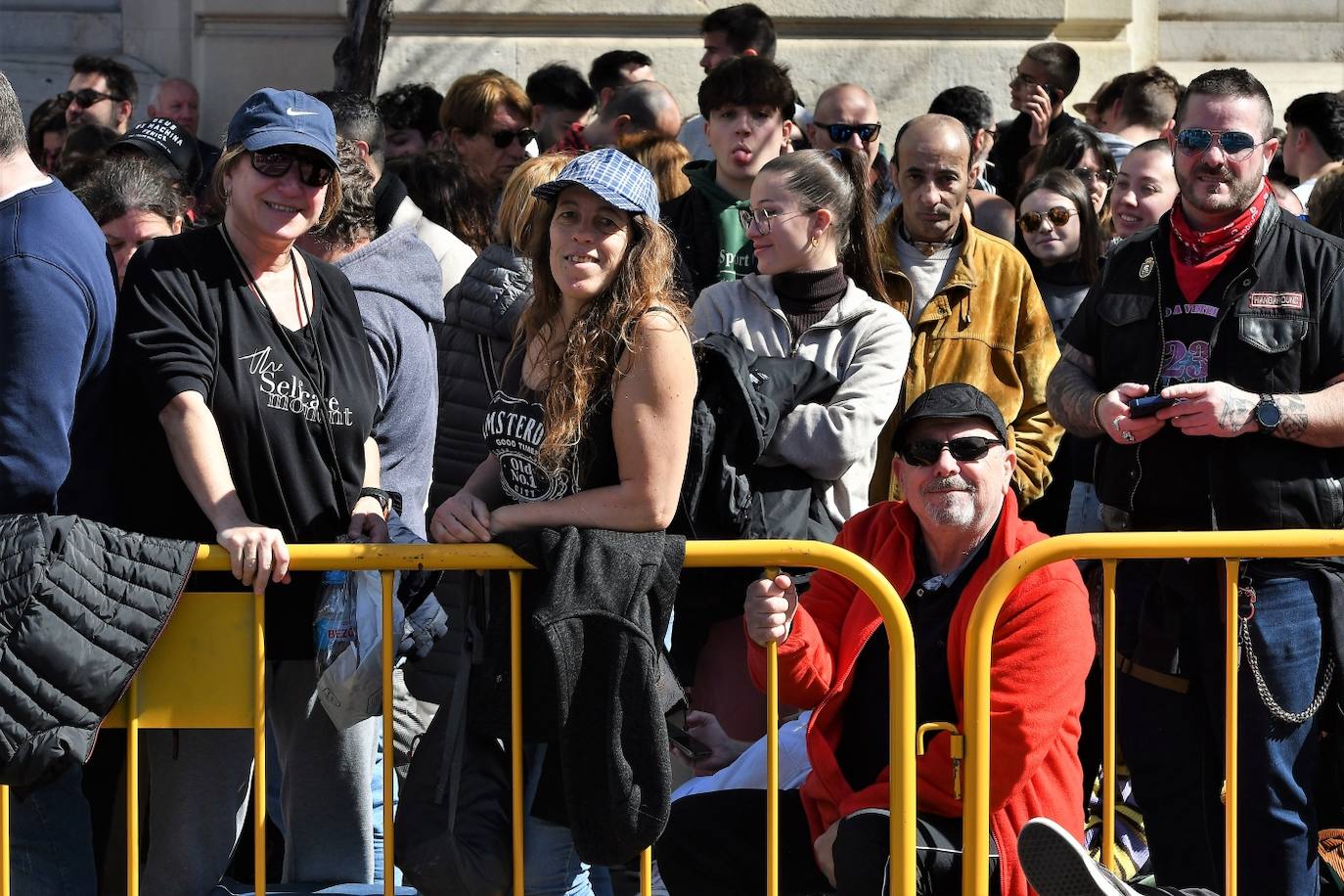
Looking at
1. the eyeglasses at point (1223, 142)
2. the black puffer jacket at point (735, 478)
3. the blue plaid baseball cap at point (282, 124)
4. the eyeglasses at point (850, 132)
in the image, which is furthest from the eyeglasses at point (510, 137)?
the eyeglasses at point (1223, 142)

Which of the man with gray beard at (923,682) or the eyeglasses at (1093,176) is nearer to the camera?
the man with gray beard at (923,682)

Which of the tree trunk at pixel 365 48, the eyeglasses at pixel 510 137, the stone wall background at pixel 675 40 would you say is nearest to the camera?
the eyeglasses at pixel 510 137

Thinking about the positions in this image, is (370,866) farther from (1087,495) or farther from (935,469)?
(1087,495)

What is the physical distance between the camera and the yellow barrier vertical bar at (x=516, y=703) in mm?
3709

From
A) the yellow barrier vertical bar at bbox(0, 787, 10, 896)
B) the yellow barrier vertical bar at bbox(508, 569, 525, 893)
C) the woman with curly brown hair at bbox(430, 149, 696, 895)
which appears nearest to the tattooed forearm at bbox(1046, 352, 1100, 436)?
the woman with curly brown hair at bbox(430, 149, 696, 895)

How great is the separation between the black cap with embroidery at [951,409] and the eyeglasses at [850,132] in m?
2.58

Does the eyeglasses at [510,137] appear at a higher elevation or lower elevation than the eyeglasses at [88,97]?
lower

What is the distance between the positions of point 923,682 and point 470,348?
1731 mm

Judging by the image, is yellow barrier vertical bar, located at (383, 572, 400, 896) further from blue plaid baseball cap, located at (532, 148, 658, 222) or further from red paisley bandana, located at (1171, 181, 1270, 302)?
red paisley bandana, located at (1171, 181, 1270, 302)

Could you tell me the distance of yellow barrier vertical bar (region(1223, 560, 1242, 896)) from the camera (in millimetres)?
3869

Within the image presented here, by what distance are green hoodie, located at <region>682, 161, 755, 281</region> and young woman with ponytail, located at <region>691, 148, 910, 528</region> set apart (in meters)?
0.64

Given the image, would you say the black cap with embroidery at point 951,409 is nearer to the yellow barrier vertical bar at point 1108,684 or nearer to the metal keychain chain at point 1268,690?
the yellow barrier vertical bar at point 1108,684

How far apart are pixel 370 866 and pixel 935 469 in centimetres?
159

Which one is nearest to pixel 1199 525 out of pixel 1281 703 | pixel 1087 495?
pixel 1281 703
